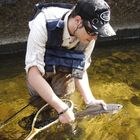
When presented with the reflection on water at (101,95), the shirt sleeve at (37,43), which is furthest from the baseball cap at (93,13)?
the reflection on water at (101,95)

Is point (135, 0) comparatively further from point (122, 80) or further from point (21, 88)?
point (21, 88)

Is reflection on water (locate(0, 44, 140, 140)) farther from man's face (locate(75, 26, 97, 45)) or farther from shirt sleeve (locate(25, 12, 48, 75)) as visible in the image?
man's face (locate(75, 26, 97, 45))

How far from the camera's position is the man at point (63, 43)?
3246 millimetres

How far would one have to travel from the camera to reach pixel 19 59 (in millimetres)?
6539

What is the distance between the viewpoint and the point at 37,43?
3396mm

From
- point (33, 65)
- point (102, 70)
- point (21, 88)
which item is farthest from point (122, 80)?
point (33, 65)

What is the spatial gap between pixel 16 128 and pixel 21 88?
3.25 ft

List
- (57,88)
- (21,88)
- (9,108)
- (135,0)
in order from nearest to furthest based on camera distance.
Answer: (57,88) < (9,108) < (21,88) < (135,0)

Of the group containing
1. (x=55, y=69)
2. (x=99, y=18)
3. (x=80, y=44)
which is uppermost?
(x=99, y=18)

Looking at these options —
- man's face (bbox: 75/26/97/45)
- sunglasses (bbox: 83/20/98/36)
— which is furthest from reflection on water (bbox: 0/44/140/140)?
sunglasses (bbox: 83/20/98/36)

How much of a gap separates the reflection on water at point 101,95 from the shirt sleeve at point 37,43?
1.61 meters

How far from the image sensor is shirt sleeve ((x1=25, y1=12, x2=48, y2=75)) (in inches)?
133

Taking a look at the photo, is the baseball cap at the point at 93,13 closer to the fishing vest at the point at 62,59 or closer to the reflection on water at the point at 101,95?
the fishing vest at the point at 62,59

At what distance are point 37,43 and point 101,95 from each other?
2.61m
